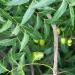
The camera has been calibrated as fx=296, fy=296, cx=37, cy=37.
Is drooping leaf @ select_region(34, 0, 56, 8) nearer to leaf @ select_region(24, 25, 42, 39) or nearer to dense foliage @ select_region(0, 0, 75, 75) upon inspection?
dense foliage @ select_region(0, 0, 75, 75)

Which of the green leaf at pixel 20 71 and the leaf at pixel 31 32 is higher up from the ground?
the leaf at pixel 31 32

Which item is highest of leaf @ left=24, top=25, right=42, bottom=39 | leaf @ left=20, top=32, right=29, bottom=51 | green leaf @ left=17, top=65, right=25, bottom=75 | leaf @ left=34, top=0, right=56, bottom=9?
leaf @ left=34, top=0, right=56, bottom=9

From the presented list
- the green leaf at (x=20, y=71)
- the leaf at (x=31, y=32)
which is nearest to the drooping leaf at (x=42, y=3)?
the leaf at (x=31, y=32)

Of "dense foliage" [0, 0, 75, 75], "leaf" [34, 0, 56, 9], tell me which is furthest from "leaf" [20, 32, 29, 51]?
"leaf" [34, 0, 56, 9]

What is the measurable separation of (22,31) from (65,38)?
1.10ft

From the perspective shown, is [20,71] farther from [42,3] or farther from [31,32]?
[42,3]

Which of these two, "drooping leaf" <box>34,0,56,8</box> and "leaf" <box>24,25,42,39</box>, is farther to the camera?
"leaf" <box>24,25,42,39</box>

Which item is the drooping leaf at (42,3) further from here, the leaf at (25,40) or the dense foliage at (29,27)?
the leaf at (25,40)

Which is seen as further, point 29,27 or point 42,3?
point 29,27

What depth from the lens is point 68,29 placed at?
4.98 feet

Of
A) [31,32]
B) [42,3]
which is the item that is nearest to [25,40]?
[31,32]

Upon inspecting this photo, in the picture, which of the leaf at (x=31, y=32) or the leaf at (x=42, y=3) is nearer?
the leaf at (x=42, y=3)

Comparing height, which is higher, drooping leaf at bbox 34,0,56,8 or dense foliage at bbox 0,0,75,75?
drooping leaf at bbox 34,0,56,8

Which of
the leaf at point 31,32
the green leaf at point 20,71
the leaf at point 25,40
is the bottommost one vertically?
the green leaf at point 20,71
